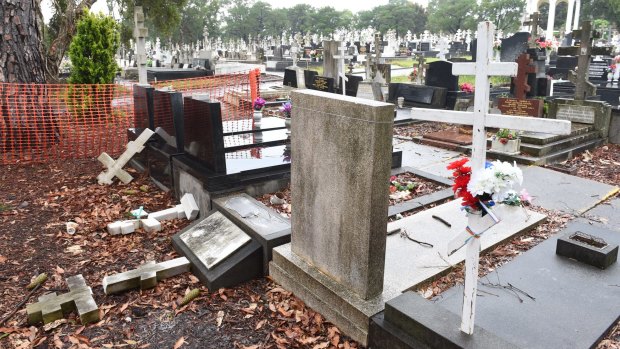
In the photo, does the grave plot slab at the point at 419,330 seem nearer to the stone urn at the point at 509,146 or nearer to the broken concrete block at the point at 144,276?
the broken concrete block at the point at 144,276

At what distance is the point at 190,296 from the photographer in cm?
399

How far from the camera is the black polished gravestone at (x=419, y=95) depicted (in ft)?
41.5

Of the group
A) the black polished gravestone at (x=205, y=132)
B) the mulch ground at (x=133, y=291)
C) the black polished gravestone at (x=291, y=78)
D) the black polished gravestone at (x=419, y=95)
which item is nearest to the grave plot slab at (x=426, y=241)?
the mulch ground at (x=133, y=291)

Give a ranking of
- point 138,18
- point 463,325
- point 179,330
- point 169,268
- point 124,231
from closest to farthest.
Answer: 1. point 463,325
2. point 179,330
3. point 169,268
4. point 124,231
5. point 138,18

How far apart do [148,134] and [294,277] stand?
404 centimetres

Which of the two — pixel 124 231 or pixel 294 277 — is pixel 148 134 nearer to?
pixel 124 231

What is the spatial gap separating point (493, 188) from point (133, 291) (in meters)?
3.36

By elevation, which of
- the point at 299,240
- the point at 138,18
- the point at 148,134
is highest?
the point at 138,18

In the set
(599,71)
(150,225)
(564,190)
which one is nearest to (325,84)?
(564,190)

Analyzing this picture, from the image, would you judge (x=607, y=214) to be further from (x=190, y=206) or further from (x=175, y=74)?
(x=175, y=74)

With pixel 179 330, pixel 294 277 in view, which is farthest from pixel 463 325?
pixel 179 330

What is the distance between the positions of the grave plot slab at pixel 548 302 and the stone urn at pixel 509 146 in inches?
A: 169

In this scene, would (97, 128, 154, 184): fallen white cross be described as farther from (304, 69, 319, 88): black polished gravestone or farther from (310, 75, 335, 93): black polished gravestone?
(304, 69, 319, 88): black polished gravestone

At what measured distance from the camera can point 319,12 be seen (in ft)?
273
